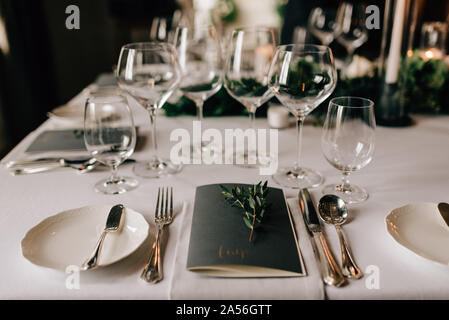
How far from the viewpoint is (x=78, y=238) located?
655mm

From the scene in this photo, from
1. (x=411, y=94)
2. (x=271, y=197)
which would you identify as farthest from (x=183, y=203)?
(x=411, y=94)

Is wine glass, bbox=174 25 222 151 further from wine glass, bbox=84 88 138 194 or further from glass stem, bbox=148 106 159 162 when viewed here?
wine glass, bbox=84 88 138 194

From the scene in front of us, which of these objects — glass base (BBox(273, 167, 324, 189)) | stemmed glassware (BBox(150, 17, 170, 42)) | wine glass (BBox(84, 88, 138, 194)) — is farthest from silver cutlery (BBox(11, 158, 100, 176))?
stemmed glassware (BBox(150, 17, 170, 42))

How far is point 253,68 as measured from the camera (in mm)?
1069

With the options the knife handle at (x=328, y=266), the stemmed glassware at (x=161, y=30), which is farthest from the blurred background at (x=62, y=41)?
the knife handle at (x=328, y=266)

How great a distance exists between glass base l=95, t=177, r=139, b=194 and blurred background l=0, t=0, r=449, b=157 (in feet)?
3.64

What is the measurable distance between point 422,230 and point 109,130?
652 millimetres

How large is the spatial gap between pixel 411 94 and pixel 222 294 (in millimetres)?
1171

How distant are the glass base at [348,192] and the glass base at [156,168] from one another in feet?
1.25

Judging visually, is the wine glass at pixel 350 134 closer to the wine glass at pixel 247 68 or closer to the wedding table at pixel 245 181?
the wedding table at pixel 245 181

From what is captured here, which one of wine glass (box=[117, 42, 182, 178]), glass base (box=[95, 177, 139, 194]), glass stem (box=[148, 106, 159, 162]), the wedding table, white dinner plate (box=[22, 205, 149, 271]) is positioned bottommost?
the wedding table

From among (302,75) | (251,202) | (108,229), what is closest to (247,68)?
(302,75)

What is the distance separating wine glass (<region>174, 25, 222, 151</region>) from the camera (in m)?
1.07

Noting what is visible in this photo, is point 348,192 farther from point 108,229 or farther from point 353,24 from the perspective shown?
point 353,24
